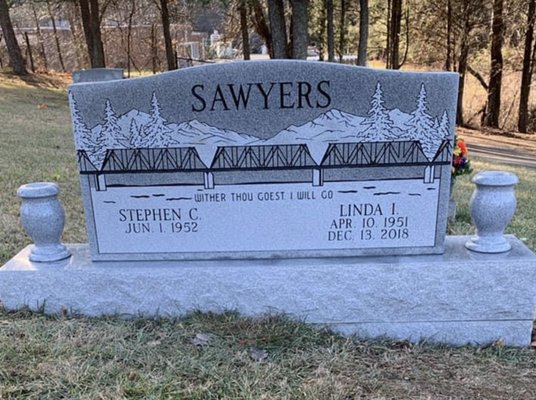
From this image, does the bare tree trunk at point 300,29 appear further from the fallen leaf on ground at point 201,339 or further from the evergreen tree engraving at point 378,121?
the fallen leaf on ground at point 201,339

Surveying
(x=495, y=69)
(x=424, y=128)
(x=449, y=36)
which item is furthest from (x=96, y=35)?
(x=424, y=128)

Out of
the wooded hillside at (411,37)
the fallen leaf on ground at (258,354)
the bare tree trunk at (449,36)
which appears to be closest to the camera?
the fallen leaf on ground at (258,354)

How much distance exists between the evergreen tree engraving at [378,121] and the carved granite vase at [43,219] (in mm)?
1839

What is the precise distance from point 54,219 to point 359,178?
177 cm

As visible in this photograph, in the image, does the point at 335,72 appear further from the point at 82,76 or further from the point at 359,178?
the point at 82,76

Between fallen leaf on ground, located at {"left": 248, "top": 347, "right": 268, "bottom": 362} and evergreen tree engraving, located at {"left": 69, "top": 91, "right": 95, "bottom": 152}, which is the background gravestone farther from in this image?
fallen leaf on ground, located at {"left": 248, "top": 347, "right": 268, "bottom": 362}

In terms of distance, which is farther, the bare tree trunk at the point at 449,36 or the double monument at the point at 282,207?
the bare tree trunk at the point at 449,36

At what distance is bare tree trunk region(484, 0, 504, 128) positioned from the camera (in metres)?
17.4

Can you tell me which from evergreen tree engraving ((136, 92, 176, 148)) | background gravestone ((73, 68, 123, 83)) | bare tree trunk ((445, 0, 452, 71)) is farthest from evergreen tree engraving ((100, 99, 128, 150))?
bare tree trunk ((445, 0, 452, 71))

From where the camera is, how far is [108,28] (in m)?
28.6

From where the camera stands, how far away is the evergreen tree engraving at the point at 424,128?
2902 mm

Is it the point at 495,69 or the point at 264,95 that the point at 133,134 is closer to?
the point at 264,95

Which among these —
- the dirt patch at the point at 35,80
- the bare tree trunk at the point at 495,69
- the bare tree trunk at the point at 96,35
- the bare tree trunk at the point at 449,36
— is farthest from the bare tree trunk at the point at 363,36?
the dirt patch at the point at 35,80

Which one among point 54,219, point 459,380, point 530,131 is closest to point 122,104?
point 54,219
